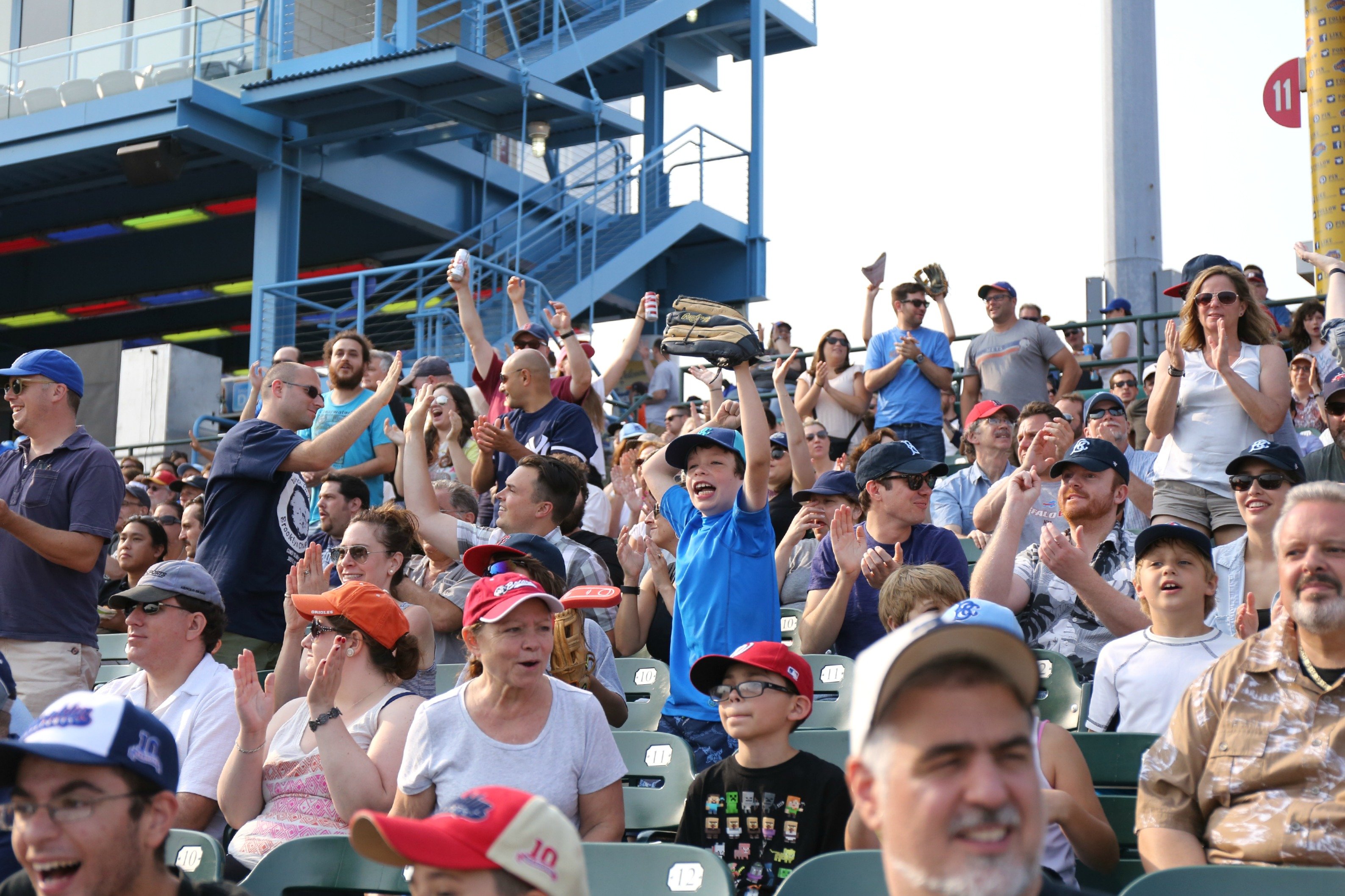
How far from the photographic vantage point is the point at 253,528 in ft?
18.1

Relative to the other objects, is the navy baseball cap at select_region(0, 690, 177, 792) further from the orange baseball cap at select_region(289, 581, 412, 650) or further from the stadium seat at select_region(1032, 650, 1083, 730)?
the stadium seat at select_region(1032, 650, 1083, 730)

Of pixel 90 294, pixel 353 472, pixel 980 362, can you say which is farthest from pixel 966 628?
pixel 90 294

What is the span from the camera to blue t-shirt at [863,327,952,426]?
9.27m

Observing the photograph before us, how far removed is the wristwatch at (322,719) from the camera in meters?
3.78

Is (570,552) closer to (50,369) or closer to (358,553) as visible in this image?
(358,553)

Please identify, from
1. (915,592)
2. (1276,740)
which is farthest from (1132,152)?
(1276,740)

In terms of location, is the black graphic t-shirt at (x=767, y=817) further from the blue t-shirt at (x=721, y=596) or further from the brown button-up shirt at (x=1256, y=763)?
the blue t-shirt at (x=721, y=596)

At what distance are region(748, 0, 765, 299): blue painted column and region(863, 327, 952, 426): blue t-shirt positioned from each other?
9872mm

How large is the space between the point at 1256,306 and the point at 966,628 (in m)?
4.84

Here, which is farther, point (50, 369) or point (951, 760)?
point (50, 369)

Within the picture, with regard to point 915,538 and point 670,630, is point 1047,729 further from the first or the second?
point 670,630

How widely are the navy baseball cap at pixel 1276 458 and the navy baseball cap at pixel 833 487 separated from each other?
5.85 feet

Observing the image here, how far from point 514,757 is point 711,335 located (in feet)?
6.61

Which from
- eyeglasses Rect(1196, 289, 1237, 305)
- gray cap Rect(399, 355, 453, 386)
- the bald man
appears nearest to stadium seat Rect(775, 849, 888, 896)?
eyeglasses Rect(1196, 289, 1237, 305)
